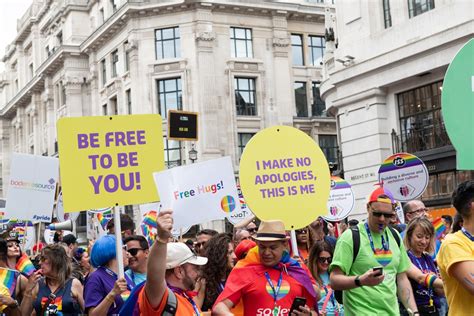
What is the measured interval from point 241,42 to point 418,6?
84.7ft

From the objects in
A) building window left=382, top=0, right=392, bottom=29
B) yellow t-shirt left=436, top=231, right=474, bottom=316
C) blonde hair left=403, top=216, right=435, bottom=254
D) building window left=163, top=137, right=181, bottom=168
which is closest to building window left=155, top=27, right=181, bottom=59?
building window left=163, top=137, right=181, bottom=168

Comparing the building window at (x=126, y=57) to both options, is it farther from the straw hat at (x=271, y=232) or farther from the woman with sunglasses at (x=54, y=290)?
the straw hat at (x=271, y=232)

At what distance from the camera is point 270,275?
5.61 metres

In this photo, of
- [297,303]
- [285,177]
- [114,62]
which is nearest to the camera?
[297,303]

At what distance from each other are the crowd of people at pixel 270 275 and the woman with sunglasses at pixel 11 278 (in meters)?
0.01

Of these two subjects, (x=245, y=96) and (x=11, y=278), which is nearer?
(x=11, y=278)

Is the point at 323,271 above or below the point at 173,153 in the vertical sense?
below

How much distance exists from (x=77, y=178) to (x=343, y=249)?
90.3 inches

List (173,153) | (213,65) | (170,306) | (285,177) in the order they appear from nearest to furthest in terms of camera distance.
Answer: (170,306)
(285,177)
(173,153)
(213,65)

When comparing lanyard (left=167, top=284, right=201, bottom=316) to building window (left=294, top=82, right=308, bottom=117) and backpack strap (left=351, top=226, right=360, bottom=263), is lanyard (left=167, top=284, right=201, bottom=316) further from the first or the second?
building window (left=294, top=82, right=308, bottom=117)

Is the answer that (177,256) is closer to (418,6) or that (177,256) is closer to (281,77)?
(418,6)

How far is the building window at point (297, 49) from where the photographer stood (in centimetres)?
4866

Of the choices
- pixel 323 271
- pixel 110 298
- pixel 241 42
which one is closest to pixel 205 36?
pixel 241 42

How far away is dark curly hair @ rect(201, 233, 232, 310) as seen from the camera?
6.59m
